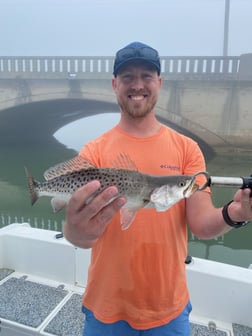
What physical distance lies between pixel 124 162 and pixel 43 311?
268 centimetres

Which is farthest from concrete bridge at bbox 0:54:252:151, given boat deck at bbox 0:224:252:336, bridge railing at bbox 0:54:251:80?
boat deck at bbox 0:224:252:336

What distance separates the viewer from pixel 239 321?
355cm

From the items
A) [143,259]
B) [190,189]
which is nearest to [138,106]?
[190,189]

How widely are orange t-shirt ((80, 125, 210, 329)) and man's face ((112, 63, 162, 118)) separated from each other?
220 mm

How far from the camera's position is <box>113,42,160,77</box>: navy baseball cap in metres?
Result: 2.31

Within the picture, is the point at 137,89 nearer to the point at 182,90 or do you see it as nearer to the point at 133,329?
the point at 133,329

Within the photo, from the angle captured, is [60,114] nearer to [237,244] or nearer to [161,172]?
[237,244]

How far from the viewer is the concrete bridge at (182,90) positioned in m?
22.2

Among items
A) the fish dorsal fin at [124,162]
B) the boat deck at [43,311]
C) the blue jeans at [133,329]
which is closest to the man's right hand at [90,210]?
the fish dorsal fin at [124,162]

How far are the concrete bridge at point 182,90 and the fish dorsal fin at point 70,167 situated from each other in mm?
21400

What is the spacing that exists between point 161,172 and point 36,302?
2846mm

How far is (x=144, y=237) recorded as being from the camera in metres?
2.14

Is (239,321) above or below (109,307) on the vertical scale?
below

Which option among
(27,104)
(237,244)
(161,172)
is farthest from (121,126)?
(27,104)
